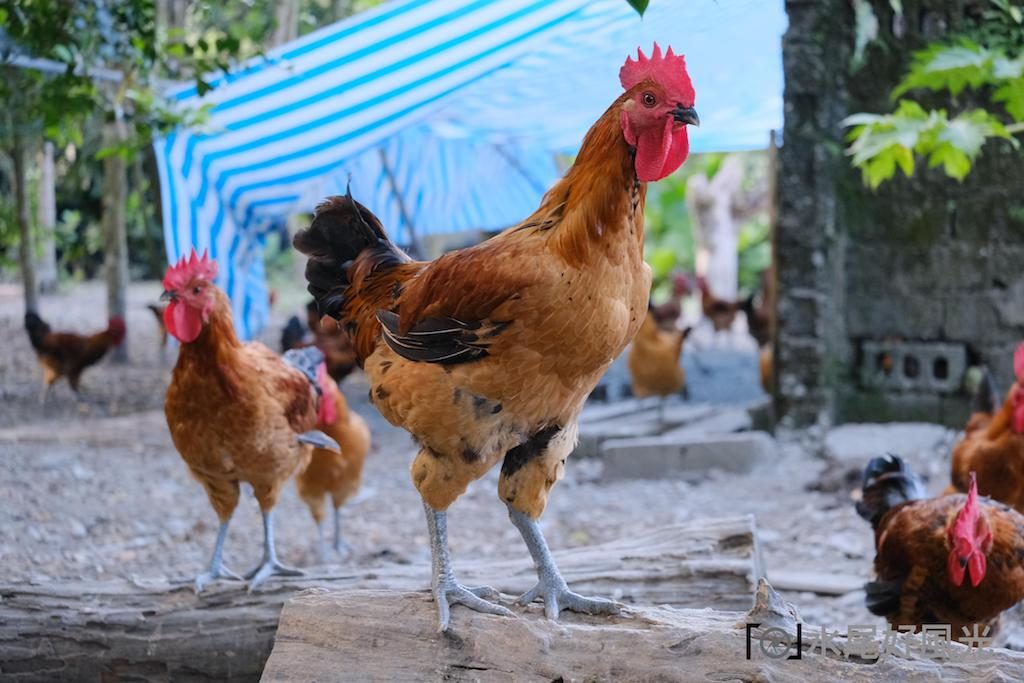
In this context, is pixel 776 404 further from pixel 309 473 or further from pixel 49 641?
pixel 49 641

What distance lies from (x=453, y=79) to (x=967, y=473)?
3863 mm

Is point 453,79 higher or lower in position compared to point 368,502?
higher

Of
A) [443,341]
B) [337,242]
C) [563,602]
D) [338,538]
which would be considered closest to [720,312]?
[338,538]

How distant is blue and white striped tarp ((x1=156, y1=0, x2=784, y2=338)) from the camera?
5.33m

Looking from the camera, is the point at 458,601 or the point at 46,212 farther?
the point at 46,212

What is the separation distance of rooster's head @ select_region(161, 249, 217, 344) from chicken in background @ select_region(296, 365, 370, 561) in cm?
136

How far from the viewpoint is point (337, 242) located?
3.28 meters

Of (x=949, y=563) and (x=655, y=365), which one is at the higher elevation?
(x=655, y=365)

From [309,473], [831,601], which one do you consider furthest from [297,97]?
[831,601]

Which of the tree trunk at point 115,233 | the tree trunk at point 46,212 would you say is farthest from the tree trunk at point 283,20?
the tree trunk at point 46,212

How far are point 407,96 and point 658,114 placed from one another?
4.42m

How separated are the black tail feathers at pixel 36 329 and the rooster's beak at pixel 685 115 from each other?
8246 mm

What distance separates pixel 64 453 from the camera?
7.04 m

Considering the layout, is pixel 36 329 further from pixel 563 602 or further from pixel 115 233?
pixel 563 602
